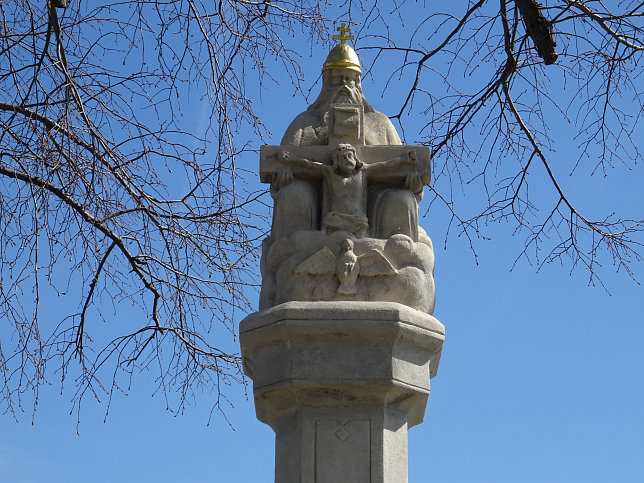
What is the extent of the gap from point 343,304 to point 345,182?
2.65 ft

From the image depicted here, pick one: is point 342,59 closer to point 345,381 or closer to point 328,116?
point 328,116

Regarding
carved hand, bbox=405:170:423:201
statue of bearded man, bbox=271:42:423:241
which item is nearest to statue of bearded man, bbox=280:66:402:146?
statue of bearded man, bbox=271:42:423:241

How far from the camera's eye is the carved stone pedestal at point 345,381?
5.69 m

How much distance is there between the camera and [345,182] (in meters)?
6.28

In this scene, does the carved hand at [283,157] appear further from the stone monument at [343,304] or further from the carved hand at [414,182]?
the carved hand at [414,182]

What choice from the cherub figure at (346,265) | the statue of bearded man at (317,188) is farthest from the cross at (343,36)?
the cherub figure at (346,265)

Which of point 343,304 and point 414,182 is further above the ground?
point 414,182

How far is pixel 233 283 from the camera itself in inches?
333

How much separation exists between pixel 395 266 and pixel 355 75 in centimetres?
132

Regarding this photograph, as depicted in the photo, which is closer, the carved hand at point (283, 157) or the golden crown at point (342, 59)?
the carved hand at point (283, 157)

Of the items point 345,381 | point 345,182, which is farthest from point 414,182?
point 345,381

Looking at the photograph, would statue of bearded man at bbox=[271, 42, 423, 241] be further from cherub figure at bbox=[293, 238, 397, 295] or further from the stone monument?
cherub figure at bbox=[293, 238, 397, 295]

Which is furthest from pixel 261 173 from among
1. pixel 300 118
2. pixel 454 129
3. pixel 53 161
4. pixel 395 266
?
pixel 454 129

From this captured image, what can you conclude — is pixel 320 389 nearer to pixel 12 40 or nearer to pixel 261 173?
pixel 261 173
